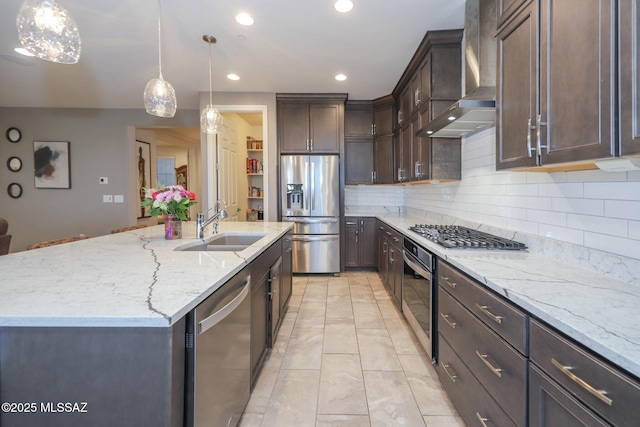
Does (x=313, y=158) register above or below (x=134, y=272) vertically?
above

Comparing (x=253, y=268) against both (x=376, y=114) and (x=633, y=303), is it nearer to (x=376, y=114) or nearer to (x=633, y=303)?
(x=633, y=303)

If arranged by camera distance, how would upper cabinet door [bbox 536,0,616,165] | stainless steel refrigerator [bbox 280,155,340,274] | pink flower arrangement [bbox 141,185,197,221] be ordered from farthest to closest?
1. stainless steel refrigerator [bbox 280,155,340,274]
2. pink flower arrangement [bbox 141,185,197,221]
3. upper cabinet door [bbox 536,0,616,165]

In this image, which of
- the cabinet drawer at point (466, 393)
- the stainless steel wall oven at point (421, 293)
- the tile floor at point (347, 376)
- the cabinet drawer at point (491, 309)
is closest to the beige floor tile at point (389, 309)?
the tile floor at point (347, 376)

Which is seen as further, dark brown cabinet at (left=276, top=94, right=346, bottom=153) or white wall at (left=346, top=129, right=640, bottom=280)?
dark brown cabinet at (left=276, top=94, right=346, bottom=153)

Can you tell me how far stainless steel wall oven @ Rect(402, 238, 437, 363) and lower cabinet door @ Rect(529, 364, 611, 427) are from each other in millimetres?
968

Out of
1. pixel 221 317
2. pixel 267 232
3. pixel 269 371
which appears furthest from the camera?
pixel 267 232

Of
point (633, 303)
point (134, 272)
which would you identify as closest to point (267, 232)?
point (134, 272)

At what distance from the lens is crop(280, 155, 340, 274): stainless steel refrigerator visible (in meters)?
4.37

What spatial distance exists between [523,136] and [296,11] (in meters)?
2.03

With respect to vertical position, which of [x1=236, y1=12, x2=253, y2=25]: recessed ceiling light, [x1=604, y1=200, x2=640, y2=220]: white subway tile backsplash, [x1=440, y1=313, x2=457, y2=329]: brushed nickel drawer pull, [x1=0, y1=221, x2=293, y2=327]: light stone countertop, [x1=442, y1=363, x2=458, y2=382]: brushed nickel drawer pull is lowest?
[x1=442, y1=363, x2=458, y2=382]: brushed nickel drawer pull

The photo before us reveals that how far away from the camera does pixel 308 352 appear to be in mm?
2334

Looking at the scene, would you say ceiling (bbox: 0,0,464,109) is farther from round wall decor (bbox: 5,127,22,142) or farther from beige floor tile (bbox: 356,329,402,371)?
beige floor tile (bbox: 356,329,402,371)

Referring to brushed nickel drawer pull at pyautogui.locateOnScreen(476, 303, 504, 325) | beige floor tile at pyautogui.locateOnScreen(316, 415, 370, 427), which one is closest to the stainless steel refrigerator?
beige floor tile at pyautogui.locateOnScreen(316, 415, 370, 427)

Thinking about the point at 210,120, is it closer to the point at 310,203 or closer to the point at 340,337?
the point at 310,203
